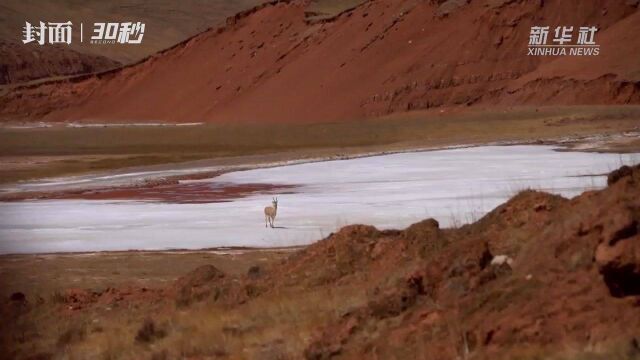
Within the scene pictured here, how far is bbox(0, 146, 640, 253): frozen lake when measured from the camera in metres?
21.9

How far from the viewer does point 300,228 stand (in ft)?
73.2

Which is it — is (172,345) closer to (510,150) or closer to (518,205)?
(518,205)

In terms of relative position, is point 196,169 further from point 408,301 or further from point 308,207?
point 408,301

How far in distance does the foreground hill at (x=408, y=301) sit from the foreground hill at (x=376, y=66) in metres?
60.7

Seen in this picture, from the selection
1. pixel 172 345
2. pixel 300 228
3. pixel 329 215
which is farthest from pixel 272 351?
pixel 329 215

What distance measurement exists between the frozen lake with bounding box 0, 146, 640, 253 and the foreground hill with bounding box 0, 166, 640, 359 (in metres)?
6.99

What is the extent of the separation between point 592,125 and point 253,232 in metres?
37.5
